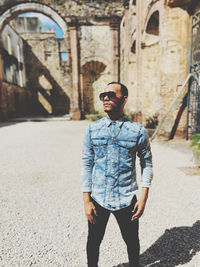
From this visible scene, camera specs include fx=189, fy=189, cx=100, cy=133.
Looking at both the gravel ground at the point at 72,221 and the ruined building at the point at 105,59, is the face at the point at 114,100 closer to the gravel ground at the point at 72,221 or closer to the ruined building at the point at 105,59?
the gravel ground at the point at 72,221

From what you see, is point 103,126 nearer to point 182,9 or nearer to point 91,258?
point 91,258

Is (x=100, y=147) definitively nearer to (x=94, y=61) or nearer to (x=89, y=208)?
(x=89, y=208)

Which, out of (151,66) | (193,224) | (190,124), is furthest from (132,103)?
(193,224)

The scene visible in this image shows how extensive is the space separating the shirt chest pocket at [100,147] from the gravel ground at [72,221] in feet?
3.54

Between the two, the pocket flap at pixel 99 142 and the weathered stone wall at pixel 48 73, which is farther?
the weathered stone wall at pixel 48 73

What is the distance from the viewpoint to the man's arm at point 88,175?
1.32 m

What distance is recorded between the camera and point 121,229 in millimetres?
1420

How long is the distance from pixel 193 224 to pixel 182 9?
20.9 ft

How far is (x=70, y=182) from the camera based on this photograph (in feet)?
11.3

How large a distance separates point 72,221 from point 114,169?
1.33m

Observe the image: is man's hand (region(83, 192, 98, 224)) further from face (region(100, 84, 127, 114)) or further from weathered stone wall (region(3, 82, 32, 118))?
weathered stone wall (region(3, 82, 32, 118))

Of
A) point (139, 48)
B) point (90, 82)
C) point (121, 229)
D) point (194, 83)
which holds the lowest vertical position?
point (121, 229)

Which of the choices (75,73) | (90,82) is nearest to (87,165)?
(75,73)

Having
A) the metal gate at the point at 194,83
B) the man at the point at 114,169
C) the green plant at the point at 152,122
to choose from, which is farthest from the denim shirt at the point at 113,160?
the green plant at the point at 152,122
